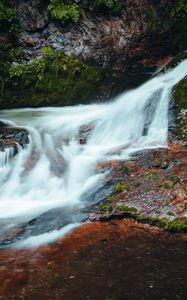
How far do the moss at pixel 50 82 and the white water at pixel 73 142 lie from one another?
473mm

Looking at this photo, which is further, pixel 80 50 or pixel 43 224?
pixel 80 50

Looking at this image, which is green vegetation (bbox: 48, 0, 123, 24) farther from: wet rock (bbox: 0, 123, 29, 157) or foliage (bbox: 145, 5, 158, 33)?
wet rock (bbox: 0, 123, 29, 157)

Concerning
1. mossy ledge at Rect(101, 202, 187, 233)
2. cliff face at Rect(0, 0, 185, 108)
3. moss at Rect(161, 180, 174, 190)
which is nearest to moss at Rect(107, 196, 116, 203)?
mossy ledge at Rect(101, 202, 187, 233)

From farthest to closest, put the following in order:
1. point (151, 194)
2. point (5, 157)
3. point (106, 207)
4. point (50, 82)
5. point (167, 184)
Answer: point (50, 82) → point (5, 157) → point (167, 184) → point (151, 194) → point (106, 207)

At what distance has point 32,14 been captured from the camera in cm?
1465

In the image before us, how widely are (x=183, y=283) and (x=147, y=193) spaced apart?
289 cm

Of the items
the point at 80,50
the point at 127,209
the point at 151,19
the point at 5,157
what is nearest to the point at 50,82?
the point at 80,50

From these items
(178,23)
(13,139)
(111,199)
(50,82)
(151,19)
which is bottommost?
(111,199)

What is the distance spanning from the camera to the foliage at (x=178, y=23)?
15.8 meters

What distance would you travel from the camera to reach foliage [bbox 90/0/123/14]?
589 inches

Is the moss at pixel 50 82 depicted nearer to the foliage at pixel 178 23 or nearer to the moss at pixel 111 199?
the foliage at pixel 178 23

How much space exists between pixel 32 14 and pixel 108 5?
273 centimetres

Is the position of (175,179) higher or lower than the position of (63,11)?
lower

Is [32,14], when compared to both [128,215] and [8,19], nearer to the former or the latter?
[8,19]
